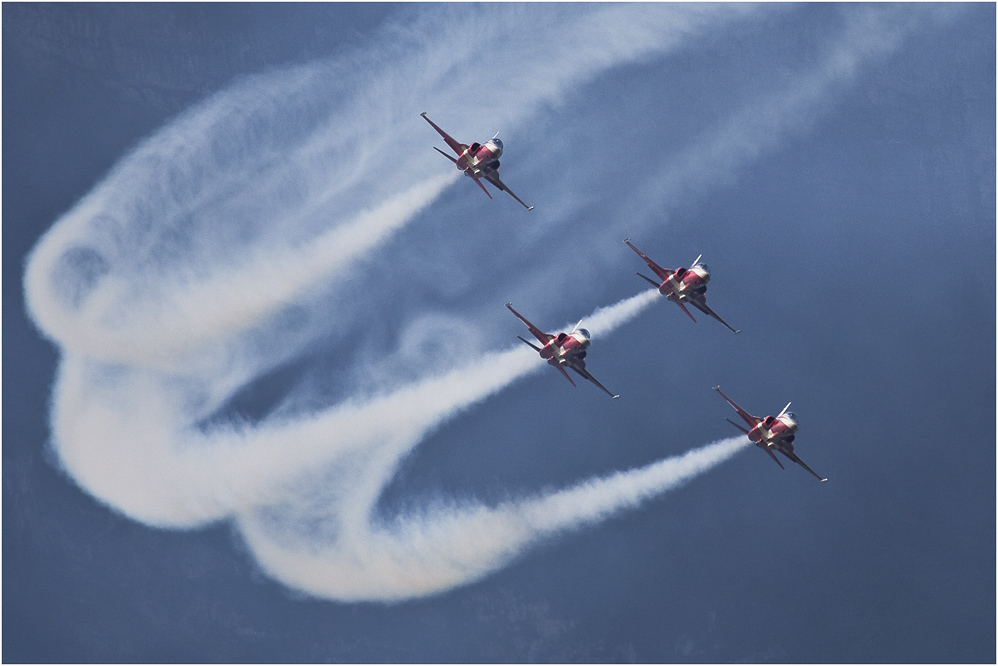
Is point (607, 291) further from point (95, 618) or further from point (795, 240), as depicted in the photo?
point (95, 618)

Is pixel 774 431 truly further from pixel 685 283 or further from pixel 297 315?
pixel 297 315

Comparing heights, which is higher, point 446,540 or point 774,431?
point 774,431

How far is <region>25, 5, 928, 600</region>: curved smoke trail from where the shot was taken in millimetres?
72750

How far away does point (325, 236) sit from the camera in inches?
2923

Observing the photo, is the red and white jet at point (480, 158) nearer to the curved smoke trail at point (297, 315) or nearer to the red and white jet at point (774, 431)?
the curved smoke trail at point (297, 315)

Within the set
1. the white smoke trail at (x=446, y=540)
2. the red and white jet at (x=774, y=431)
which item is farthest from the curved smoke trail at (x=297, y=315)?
the red and white jet at (x=774, y=431)

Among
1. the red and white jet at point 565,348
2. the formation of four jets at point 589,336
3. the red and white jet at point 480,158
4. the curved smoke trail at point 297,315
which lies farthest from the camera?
the curved smoke trail at point 297,315

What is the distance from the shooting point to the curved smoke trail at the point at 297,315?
72.8 meters

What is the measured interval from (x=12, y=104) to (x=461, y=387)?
46.1m

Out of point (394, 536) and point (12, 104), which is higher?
point (12, 104)

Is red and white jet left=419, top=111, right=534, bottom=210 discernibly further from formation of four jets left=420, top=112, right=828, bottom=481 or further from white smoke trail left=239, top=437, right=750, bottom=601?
white smoke trail left=239, top=437, right=750, bottom=601

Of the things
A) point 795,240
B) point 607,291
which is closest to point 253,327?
point 607,291

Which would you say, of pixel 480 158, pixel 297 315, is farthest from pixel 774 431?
pixel 297 315

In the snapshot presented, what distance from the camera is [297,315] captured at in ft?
250
